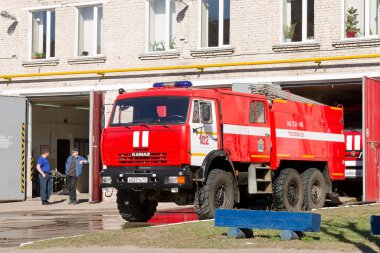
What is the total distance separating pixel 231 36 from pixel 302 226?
45.6 ft

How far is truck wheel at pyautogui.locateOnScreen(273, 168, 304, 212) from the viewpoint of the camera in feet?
65.2

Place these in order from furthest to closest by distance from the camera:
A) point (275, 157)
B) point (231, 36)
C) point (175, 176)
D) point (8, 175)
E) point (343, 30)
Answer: point (8, 175) → point (231, 36) → point (343, 30) → point (275, 157) → point (175, 176)

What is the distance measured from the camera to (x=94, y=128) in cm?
2722

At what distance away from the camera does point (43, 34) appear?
3008 cm

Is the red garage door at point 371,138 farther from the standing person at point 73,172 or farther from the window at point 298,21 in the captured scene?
the standing person at point 73,172

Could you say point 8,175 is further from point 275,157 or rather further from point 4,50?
point 275,157

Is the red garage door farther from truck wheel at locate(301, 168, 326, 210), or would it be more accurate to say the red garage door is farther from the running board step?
the running board step

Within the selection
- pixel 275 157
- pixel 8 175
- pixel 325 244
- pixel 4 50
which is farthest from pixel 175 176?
pixel 4 50

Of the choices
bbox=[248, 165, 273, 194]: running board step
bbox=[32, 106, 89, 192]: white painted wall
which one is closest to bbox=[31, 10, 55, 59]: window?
bbox=[32, 106, 89, 192]: white painted wall

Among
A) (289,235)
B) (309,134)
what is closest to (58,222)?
(309,134)

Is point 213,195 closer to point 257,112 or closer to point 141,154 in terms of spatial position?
point 141,154

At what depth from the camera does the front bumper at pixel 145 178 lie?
1719 centimetres

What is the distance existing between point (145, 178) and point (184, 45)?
10195 mm

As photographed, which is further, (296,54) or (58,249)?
(296,54)
